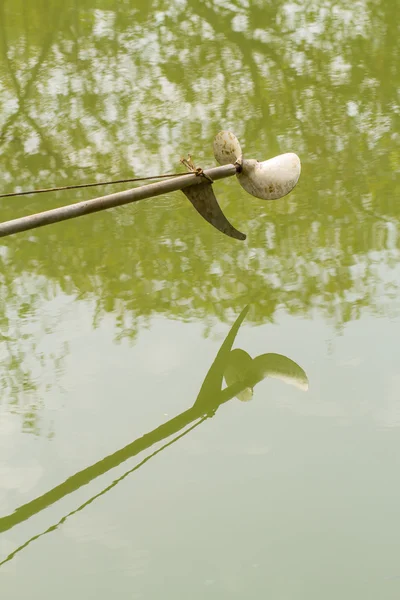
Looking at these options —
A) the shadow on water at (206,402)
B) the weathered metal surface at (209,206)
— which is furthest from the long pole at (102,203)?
the shadow on water at (206,402)

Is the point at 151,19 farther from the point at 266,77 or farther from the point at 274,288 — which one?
the point at 274,288

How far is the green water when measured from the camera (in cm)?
254

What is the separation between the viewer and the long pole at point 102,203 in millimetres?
3464

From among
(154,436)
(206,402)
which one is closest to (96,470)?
(154,436)

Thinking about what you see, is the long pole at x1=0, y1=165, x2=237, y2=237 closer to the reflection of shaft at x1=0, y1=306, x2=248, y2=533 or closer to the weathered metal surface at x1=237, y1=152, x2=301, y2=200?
the weathered metal surface at x1=237, y1=152, x2=301, y2=200

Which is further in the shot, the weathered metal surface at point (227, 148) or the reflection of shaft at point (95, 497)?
the weathered metal surface at point (227, 148)

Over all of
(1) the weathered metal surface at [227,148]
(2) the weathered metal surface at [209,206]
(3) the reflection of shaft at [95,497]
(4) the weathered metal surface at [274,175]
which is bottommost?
(3) the reflection of shaft at [95,497]

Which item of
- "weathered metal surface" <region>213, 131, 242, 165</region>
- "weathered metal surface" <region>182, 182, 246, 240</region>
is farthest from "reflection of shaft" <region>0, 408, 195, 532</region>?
"weathered metal surface" <region>213, 131, 242, 165</region>

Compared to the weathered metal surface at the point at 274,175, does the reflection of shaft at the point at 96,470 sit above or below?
below

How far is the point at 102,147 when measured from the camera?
18.8 feet

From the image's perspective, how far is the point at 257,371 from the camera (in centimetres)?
348

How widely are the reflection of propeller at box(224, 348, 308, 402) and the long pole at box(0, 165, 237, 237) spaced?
78 cm

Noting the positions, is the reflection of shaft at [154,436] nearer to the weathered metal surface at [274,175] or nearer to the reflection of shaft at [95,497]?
the reflection of shaft at [95,497]

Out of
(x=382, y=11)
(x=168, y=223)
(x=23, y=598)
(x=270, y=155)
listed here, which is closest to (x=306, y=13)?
(x=382, y=11)
